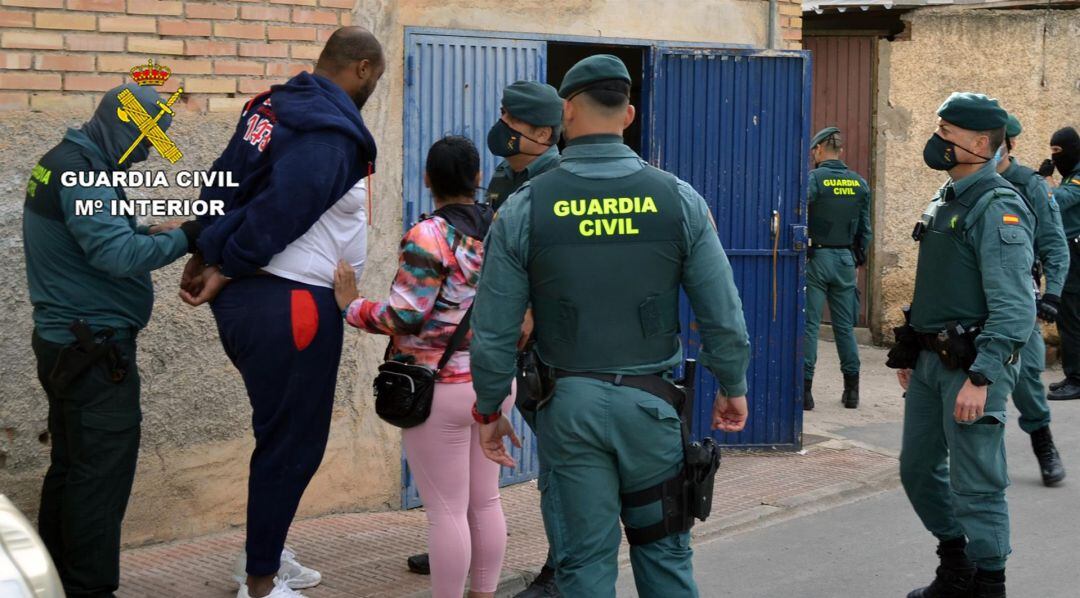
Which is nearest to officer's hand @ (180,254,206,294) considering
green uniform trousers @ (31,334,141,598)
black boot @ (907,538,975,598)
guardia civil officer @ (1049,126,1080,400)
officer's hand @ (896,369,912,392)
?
green uniform trousers @ (31,334,141,598)

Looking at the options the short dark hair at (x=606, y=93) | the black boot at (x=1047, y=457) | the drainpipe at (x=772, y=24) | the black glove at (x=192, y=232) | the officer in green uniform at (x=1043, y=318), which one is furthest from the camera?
the drainpipe at (x=772, y=24)

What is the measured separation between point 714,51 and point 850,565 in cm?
306

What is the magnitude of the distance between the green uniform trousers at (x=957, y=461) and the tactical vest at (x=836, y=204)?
15.7 ft

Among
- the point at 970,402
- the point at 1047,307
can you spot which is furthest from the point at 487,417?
the point at 1047,307

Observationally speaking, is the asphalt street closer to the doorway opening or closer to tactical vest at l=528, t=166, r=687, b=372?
tactical vest at l=528, t=166, r=687, b=372

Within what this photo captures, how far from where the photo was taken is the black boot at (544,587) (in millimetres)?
5430

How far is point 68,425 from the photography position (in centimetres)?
482

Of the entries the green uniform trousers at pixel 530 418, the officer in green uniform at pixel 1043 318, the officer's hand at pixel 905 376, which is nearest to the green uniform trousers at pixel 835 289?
the officer in green uniform at pixel 1043 318

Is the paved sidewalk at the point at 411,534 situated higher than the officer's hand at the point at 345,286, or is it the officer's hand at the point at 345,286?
the officer's hand at the point at 345,286

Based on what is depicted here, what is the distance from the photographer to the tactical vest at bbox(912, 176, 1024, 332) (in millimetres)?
5062

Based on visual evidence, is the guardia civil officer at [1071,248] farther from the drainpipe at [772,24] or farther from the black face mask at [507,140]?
the black face mask at [507,140]

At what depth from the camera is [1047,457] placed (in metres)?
7.51

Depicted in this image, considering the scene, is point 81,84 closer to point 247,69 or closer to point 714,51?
point 247,69

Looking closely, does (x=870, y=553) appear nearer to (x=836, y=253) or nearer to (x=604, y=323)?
(x=604, y=323)
